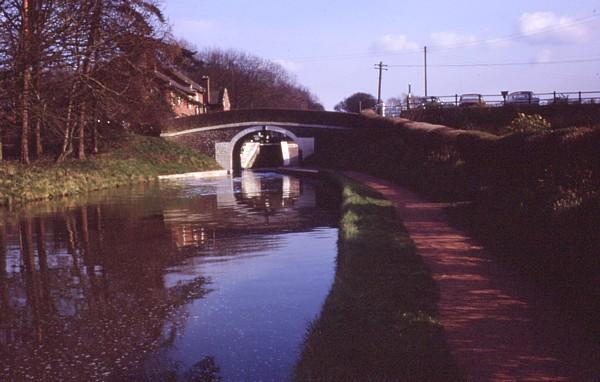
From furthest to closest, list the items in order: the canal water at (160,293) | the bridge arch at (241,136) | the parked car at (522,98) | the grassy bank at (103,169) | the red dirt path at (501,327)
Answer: the bridge arch at (241,136)
the parked car at (522,98)
the grassy bank at (103,169)
the canal water at (160,293)
the red dirt path at (501,327)

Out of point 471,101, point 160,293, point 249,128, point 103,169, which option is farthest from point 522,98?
point 160,293

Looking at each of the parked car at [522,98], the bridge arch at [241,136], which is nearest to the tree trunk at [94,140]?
the bridge arch at [241,136]

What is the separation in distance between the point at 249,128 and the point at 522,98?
700 inches

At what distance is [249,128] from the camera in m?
42.1

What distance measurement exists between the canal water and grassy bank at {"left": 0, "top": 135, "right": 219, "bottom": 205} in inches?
165

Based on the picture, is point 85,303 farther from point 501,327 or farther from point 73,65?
point 73,65

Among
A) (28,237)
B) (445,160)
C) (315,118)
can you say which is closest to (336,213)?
(445,160)

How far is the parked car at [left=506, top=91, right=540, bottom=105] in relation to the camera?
115 ft

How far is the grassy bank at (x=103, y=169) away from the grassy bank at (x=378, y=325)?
47.2ft

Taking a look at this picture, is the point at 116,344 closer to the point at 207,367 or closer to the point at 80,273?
the point at 207,367

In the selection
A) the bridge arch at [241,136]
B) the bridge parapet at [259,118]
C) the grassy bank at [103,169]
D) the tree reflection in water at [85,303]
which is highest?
the bridge parapet at [259,118]

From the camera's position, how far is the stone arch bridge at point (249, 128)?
1633 inches

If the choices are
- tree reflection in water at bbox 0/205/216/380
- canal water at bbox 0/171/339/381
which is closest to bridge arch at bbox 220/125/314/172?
canal water at bbox 0/171/339/381

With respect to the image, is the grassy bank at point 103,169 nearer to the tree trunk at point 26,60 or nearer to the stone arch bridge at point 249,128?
the stone arch bridge at point 249,128
